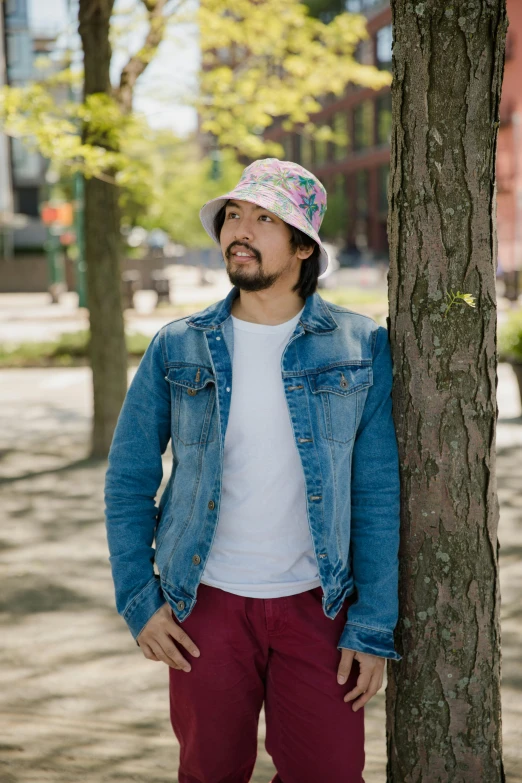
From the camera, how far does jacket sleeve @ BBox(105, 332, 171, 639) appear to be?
268cm

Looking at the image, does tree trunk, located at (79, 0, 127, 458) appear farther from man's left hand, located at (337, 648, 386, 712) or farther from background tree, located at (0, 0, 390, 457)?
man's left hand, located at (337, 648, 386, 712)

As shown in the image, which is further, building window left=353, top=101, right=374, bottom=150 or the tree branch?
building window left=353, top=101, right=374, bottom=150

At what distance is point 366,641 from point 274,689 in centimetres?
29

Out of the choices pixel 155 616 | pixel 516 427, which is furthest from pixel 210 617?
pixel 516 427

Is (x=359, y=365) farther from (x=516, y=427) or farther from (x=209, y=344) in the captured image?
(x=516, y=427)

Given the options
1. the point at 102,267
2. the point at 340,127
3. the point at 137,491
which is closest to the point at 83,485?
the point at 102,267

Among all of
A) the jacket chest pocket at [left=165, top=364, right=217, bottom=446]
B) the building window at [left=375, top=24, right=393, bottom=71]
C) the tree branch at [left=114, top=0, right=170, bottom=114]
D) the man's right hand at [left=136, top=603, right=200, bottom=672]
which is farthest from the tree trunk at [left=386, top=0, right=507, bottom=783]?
the building window at [left=375, top=24, right=393, bottom=71]

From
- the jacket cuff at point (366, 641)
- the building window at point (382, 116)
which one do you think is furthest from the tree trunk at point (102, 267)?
the building window at point (382, 116)

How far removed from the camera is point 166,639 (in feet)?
8.66

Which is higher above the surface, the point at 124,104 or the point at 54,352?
the point at 124,104

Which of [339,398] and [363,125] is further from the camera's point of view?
[363,125]

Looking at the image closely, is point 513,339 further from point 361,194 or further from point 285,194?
point 361,194

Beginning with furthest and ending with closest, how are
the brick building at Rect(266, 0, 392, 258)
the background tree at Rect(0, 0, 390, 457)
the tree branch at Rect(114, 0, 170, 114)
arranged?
the brick building at Rect(266, 0, 392, 258)
the tree branch at Rect(114, 0, 170, 114)
the background tree at Rect(0, 0, 390, 457)

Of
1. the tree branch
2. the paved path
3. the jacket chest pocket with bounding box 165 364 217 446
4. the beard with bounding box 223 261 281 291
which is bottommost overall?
the paved path
